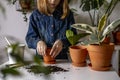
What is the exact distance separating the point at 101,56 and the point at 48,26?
732 millimetres

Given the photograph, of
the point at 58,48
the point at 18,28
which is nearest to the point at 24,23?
the point at 18,28

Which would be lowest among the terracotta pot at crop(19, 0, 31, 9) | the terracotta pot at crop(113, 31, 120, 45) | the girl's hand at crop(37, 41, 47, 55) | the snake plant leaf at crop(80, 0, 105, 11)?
the terracotta pot at crop(113, 31, 120, 45)

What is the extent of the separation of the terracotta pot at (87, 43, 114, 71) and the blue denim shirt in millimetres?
548

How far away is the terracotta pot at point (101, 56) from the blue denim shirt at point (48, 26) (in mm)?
548

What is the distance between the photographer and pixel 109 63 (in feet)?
4.41

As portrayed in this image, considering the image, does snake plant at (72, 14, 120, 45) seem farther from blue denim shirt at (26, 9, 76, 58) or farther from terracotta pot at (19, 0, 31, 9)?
terracotta pot at (19, 0, 31, 9)

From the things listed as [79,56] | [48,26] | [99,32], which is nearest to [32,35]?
[48,26]

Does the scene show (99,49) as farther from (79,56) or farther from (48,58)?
(48,58)

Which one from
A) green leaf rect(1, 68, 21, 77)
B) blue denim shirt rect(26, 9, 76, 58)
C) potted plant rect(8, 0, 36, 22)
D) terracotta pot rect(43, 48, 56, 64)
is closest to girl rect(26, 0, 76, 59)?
blue denim shirt rect(26, 9, 76, 58)

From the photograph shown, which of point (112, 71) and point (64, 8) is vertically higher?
point (64, 8)

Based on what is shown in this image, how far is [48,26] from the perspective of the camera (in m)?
1.94

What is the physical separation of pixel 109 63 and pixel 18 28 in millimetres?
1883

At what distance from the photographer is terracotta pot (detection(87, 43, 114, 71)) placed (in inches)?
51.8

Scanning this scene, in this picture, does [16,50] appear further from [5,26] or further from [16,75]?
[5,26]
